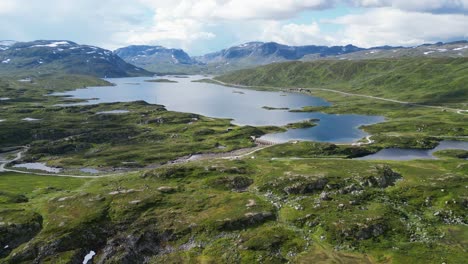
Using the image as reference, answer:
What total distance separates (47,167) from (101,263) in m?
110

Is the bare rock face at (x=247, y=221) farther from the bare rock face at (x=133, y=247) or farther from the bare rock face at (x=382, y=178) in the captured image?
the bare rock face at (x=382, y=178)

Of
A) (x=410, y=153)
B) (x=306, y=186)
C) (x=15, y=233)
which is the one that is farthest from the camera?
(x=410, y=153)

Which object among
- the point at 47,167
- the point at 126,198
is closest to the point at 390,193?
the point at 126,198

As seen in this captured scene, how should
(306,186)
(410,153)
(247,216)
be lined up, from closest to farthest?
(247,216) < (306,186) < (410,153)

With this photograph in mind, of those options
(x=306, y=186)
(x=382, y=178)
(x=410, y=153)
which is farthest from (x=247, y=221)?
(x=410, y=153)

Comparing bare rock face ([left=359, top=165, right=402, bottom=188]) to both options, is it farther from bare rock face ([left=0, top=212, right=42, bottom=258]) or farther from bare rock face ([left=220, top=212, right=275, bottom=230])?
bare rock face ([left=0, top=212, right=42, bottom=258])

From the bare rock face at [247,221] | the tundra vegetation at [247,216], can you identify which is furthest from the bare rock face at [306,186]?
the bare rock face at [247,221]

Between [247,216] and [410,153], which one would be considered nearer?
[247,216]

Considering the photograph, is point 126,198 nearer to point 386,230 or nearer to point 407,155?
point 386,230

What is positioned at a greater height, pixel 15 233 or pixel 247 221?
pixel 247 221

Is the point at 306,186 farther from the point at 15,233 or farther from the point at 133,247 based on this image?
the point at 15,233

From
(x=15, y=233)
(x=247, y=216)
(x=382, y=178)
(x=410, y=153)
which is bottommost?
(x=410, y=153)

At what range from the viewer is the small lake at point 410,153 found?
163375 mm

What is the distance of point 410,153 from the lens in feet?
560
